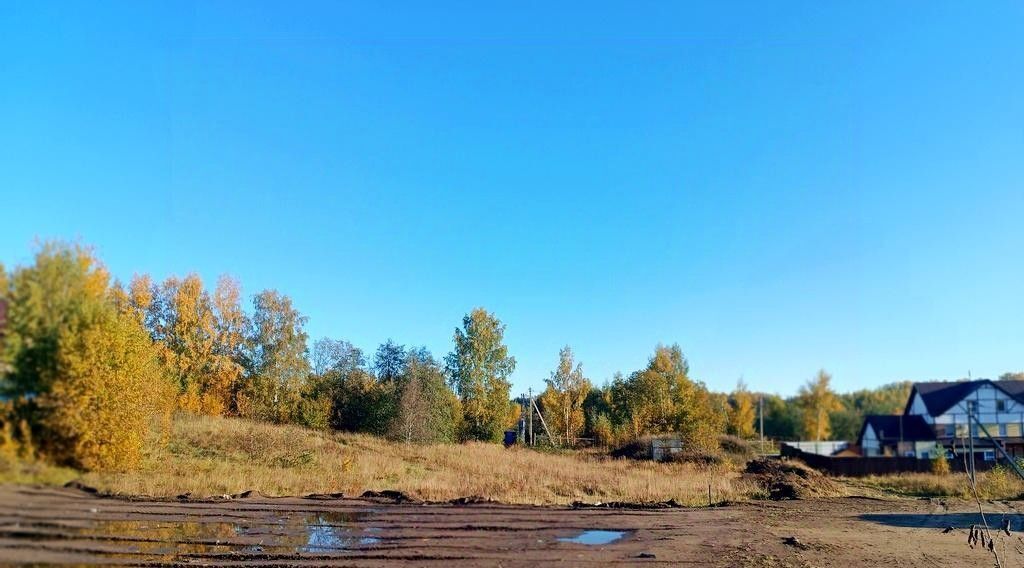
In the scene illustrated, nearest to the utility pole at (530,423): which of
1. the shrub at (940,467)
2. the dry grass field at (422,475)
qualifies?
the dry grass field at (422,475)

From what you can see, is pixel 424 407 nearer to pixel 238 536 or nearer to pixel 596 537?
pixel 596 537

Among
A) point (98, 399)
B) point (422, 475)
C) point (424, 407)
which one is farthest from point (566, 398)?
point (98, 399)

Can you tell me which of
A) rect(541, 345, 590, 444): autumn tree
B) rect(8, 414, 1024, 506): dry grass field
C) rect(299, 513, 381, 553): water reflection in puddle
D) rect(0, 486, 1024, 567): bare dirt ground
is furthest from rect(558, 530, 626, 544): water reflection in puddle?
rect(541, 345, 590, 444): autumn tree

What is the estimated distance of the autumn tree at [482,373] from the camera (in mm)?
53812

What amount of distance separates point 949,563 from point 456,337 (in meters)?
46.0

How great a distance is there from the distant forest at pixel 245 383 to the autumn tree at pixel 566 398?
5.4 inches

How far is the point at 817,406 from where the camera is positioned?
86000 millimetres

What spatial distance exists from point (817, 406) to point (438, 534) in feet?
280

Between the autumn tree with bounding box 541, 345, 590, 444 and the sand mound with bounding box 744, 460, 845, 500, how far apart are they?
78.4 feet

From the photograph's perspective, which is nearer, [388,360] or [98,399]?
[98,399]

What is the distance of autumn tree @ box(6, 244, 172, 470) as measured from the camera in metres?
6.15

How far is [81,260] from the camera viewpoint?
6.64 meters

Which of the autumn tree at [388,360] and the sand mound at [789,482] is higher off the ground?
the autumn tree at [388,360]

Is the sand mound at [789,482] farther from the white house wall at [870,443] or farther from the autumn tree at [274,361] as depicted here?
the white house wall at [870,443]
